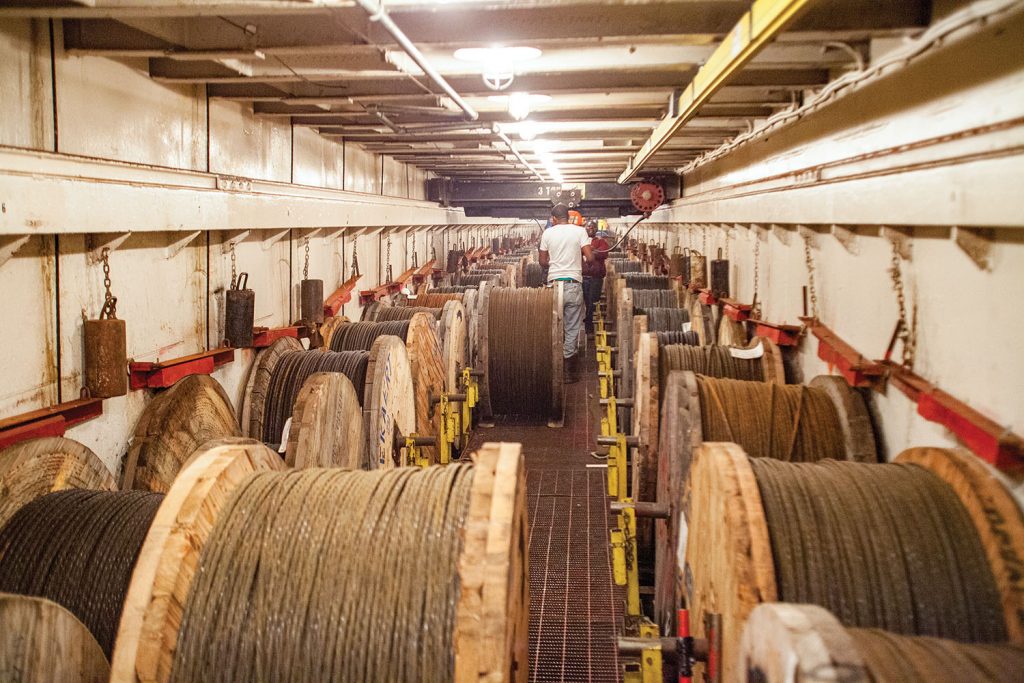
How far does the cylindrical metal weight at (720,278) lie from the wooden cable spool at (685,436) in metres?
4.45

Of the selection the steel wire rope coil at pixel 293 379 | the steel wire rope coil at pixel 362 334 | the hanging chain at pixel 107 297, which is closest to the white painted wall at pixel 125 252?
the hanging chain at pixel 107 297

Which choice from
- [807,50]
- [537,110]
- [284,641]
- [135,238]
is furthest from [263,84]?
[284,641]

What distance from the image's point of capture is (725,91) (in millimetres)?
5676

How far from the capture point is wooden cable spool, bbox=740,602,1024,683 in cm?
165

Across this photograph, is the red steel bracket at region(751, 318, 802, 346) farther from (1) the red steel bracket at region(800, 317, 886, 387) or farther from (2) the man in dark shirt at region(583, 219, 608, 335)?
(2) the man in dark shirt at region(583, 219, 608, 335)

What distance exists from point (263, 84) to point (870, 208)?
4015 mm

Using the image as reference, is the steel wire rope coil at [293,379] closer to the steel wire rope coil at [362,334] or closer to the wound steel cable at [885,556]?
the steel wire rope coil at [362,334]

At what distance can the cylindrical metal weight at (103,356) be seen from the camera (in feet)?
13.8

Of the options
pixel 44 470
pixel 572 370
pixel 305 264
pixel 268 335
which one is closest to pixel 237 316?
pixel 268 335

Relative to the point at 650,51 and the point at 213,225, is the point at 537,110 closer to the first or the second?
the point at 650,51

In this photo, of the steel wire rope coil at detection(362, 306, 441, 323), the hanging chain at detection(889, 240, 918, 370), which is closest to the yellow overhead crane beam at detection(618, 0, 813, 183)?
the hanging chain at detection(889, 240, 918, 370)

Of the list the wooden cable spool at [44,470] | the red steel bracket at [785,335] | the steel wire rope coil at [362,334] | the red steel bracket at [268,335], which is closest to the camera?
the wooden cable spool at [44,470]

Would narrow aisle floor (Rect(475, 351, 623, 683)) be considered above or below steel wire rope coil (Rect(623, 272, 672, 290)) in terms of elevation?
below

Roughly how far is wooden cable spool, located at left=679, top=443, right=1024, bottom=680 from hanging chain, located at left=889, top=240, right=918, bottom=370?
3.14 feet
